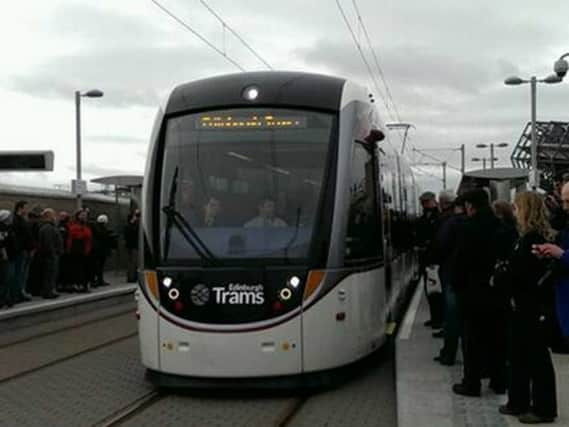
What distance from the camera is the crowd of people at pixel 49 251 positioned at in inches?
561

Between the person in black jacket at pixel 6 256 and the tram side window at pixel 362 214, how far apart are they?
680 centimetres

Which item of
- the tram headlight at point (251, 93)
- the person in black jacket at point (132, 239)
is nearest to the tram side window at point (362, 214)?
the tram headlight at point (251, 93)

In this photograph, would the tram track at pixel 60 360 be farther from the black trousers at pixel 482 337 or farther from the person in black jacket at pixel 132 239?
the person in black jacket at pixel 132 239

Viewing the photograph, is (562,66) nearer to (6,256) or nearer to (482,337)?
(6,256)

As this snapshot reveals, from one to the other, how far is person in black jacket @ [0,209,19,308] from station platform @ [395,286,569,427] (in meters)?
7.07

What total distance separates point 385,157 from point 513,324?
5441 mm

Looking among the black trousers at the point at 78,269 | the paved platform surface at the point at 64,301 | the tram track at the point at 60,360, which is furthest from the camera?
the black trousers at the point at 78,269

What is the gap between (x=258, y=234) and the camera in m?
8.34

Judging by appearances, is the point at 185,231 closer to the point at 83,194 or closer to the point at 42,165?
the point at 42,165

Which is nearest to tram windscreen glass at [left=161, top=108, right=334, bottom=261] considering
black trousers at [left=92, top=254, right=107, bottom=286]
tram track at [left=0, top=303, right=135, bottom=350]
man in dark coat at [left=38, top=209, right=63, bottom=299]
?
tram track at [left=0, top=303, right=135, bottom=350]

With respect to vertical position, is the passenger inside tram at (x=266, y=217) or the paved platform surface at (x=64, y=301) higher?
the passenger inside tram at (x=266, y=217)

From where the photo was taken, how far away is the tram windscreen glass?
834cm

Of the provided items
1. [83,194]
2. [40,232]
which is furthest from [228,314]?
[83,194]

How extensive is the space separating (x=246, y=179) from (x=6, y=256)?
6665 millimetres
